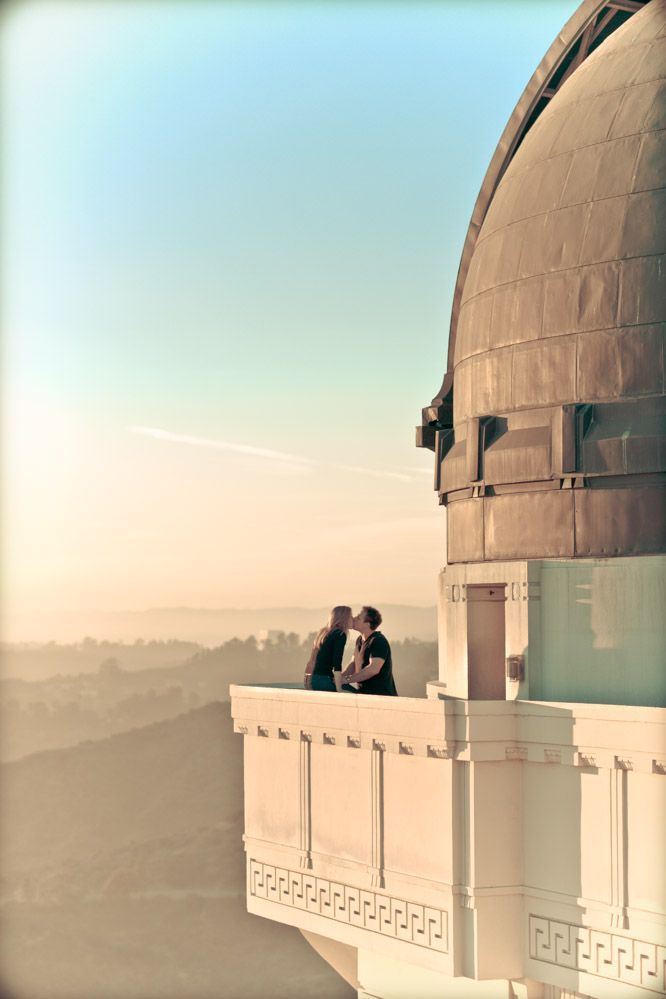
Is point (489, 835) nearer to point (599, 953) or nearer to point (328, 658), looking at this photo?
point (599, 953)

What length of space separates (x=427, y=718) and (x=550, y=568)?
2251 millimetres

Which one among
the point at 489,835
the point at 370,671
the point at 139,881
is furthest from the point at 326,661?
the point at 139,881

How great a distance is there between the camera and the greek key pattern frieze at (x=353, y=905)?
14.9 m

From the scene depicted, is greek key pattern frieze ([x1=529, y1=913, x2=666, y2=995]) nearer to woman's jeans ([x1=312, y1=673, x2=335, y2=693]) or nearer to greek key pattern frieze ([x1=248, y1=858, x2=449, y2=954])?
greek key pattern frieze ([x1=248, y1=858, x2=449, y2=954])

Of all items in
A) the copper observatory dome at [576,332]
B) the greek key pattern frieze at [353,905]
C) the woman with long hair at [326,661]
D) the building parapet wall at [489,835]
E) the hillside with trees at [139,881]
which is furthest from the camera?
the hillside with trees at [139,881]

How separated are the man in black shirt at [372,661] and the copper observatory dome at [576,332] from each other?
192 centimetres

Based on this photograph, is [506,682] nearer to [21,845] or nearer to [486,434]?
[486,434]

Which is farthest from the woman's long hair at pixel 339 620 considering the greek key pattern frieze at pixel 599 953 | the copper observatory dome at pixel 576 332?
the greek key pattern frieze at pixel 599 953

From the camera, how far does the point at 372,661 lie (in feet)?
53.5

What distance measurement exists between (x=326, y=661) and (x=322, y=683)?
261 millimetres

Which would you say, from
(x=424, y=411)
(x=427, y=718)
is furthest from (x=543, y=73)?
(x=427, y=718)

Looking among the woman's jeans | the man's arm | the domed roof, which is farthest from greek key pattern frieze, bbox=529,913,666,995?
the domed roof

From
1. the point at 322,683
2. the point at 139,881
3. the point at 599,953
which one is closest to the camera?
the point at 599,953

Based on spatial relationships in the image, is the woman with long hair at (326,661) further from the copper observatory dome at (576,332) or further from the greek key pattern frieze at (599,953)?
the greek key pattern frieze at (599,953)
